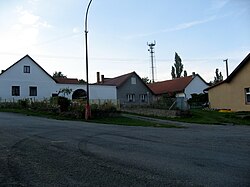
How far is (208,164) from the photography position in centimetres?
855

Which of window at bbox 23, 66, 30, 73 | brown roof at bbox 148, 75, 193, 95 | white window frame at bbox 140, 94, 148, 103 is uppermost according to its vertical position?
window at bbox 23, 66, 30, 73

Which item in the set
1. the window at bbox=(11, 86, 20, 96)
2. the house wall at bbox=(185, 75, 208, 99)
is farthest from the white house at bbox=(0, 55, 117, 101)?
the house wall at bbox=(185, 75, 208, 99)

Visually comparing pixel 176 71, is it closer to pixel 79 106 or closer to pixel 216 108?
pixel 216 108

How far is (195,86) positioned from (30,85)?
29120 millimetres

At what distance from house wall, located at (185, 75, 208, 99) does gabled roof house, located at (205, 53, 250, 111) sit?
74.5ft

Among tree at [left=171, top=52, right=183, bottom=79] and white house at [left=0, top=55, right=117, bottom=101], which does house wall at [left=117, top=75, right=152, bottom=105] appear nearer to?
white house at [left=0, top=55, right=117, bottom=101]

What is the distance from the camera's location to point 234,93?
34.4m

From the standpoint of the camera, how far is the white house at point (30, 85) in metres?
47.2

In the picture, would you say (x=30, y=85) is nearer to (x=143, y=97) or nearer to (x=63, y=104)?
(x=143, y=97)

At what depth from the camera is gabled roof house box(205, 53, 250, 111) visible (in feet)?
107

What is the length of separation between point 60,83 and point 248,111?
95.6 feet

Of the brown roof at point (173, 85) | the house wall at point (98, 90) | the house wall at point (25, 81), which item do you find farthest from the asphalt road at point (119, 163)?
the brown roof at point (173, 85)

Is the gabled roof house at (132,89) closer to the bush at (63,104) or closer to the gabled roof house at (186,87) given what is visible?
the gabled roof house at (186,87)

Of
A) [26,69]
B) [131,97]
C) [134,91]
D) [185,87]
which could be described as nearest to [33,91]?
[26,69]
